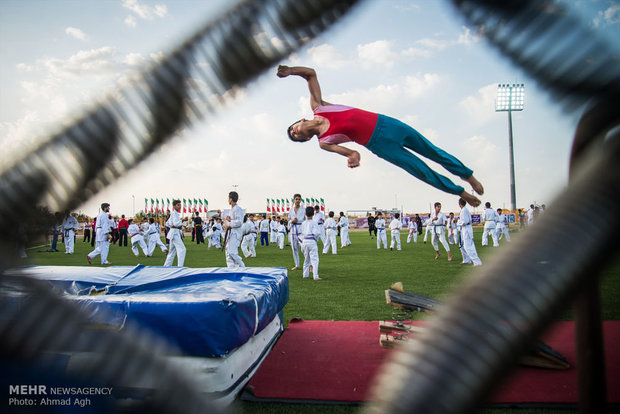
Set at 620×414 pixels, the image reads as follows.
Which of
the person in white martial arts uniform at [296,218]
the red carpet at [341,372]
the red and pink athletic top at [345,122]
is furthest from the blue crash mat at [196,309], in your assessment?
the person in white martial arts uniform at [296,218]

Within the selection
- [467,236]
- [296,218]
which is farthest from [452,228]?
[296,218]

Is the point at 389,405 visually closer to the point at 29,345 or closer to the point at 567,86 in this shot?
the point at 29,345

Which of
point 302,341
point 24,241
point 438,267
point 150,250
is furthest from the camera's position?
point 150,250

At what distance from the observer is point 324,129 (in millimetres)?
3795

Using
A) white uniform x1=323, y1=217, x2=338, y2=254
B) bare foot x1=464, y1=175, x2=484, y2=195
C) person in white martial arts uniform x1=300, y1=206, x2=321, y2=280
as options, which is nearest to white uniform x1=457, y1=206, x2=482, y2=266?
person in white martial arts uniform x1=300, y1=206, x2=321, y2=280

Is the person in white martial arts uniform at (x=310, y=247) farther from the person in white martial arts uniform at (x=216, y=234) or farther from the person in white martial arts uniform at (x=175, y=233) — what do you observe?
the person in white martial arts uniform at (x=216, y=234)

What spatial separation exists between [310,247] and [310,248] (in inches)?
1.2

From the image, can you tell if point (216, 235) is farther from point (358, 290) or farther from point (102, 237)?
point (358, 290)

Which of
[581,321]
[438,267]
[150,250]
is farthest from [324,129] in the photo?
[150,250]

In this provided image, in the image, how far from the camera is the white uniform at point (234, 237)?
10781 millimetres

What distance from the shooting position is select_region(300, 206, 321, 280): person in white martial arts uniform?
33.1 ft

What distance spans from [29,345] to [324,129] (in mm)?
3588

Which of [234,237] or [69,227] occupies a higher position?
[69,227]

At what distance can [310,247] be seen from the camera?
1033cm
